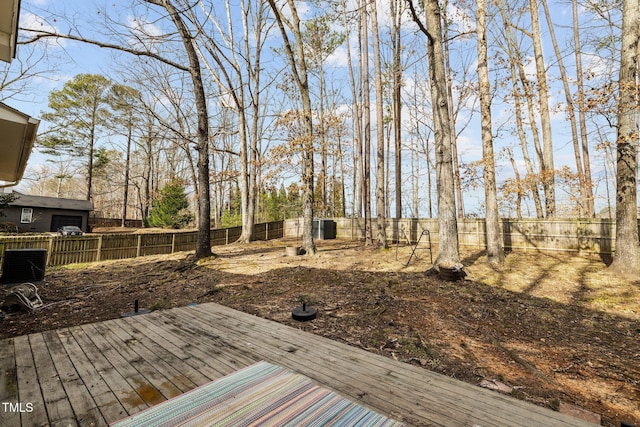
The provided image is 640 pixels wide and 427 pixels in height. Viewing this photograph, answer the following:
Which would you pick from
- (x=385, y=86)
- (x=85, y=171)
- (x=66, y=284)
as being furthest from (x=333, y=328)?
(x=85, y=171)

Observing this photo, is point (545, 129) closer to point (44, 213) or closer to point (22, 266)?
point (22, 266)

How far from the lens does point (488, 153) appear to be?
8336mm

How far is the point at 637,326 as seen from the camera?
172 inches

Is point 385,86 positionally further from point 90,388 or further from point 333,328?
point 90,388

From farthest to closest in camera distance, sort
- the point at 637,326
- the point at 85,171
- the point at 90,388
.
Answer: the point at 85,171 < the point at 637,326 < the point at 90,388

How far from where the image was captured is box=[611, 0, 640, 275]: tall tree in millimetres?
6438

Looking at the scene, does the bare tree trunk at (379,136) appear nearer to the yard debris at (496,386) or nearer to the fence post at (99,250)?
the yard debris at (496,386)

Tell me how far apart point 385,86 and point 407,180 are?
10.4 m

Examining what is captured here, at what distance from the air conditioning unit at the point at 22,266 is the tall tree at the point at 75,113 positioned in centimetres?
1991

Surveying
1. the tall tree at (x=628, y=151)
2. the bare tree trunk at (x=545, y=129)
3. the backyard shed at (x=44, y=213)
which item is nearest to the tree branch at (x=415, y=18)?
the tall tree at (x=628, y=151)

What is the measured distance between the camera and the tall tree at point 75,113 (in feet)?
69.7

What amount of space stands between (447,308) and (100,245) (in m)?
12.3

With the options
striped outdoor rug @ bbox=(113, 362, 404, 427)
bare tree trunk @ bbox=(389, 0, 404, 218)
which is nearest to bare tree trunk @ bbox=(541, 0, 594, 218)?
bare tree trunk @ bbox=(389, 0, 404, 218)

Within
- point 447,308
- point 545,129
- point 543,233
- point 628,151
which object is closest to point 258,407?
point 447,308
